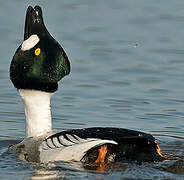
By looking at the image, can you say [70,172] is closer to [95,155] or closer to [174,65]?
[95,155]

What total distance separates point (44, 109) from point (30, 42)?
93 centimetres

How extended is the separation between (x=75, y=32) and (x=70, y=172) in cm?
831

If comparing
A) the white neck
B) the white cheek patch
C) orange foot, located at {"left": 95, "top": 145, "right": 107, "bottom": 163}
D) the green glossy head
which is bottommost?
orange foot, located at {"left": 95, "top": 145, "right": 107, "bottom": 163}

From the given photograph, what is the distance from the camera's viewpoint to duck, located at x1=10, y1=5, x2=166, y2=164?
11.4 m

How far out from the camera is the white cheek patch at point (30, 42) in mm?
12430

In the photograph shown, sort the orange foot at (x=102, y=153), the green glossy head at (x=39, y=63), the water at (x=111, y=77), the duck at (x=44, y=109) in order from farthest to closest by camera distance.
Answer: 1. the green glossy head at (x=39, y=63)
2. the water at (x=111, y=77)
3. the duck at (x=44, y=109)
4. the orange foot at (x=102, y=153)

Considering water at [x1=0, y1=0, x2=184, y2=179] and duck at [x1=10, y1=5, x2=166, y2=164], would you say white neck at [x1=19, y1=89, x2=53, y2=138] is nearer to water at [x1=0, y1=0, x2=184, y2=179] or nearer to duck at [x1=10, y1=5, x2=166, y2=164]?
duck at [x1=10, y1=5, x2=166, y2=164]

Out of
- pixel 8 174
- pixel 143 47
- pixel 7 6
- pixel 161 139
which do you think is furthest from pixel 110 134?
pixel 7 6

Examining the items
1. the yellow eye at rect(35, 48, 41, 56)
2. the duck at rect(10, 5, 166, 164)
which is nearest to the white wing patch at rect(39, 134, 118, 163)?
the duck at rect(10, 5, 166, 164)

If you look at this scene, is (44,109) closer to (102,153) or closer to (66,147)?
(66,147)

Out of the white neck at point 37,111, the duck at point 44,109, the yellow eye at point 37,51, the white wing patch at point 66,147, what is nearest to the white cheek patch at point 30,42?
the duck at point 44,109

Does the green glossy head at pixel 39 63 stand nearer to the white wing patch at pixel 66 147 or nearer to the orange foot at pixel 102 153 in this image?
the white wing patch at pixel 66 147

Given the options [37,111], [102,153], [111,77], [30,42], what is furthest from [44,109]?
[111,77]

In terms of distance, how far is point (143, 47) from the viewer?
1852 cm
